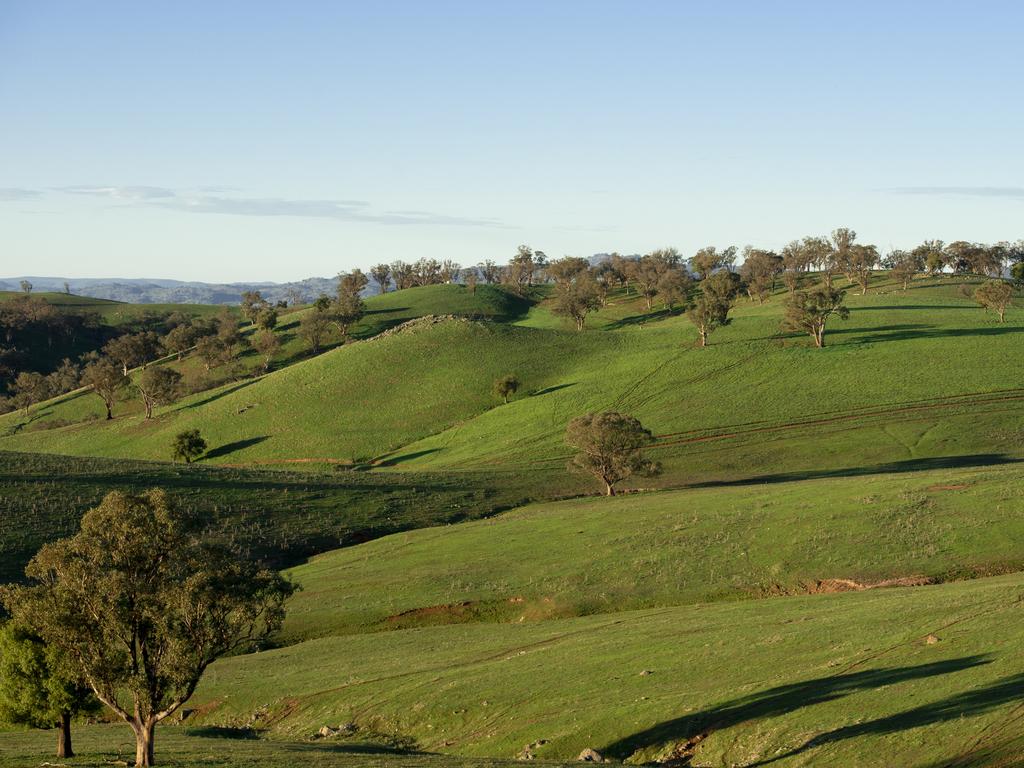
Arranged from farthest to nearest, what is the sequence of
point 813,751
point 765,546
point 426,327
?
point 426,327 < point 765,546 < point 813,751

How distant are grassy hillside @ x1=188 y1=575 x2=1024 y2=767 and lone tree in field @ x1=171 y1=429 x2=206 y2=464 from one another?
7564 cm

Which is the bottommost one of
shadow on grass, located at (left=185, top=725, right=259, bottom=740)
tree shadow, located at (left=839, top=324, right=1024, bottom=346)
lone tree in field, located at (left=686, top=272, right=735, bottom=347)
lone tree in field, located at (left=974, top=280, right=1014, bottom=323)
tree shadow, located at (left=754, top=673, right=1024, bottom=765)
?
shadow on grass, located at (left=185, top=725, right=259, bottom=740)

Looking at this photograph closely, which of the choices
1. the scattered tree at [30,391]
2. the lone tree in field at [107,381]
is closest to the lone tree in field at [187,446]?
the lone tree in field at [107,381]

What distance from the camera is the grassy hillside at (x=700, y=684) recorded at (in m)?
28.9

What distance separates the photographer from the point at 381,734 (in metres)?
37.6

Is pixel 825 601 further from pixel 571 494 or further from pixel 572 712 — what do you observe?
pixel 571 494

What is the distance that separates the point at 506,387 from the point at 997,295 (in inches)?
3163

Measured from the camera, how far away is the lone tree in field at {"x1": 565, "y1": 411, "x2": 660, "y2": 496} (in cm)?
8425

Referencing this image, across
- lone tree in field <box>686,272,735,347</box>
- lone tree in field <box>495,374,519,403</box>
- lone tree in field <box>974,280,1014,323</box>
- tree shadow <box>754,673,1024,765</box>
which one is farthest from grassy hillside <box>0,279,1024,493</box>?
tree shadow <box>754,673,1024,765</box>

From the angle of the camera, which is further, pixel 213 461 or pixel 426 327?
pixel 426 327

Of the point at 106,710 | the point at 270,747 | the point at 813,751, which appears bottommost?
the point at 106,710

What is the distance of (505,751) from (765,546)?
29.3 meters

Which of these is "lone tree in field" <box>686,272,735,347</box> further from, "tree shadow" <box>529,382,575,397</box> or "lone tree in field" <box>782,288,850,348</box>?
"tree shadow" <box>529,382,575,397</box>

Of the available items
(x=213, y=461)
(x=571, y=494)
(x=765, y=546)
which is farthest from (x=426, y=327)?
(x=765, y=546)
